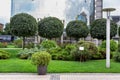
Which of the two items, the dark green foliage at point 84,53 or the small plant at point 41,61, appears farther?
the dark green foliage at point 84,53

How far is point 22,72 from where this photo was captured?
1342 centimetres

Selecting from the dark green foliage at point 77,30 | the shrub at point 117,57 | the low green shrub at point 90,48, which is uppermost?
the dark green foliage at point 77,30

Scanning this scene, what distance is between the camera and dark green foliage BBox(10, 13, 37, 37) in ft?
79.9

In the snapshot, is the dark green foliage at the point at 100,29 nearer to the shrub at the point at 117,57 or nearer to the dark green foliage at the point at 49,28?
the dark green foliage at the point at 49,28

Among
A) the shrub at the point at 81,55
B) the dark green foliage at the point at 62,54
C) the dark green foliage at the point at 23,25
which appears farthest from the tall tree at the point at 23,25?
the shrub at the point at 81,55

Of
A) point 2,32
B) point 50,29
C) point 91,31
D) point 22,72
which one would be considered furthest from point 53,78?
point 2,32

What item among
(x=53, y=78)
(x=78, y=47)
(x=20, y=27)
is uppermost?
(x=20, y=27)

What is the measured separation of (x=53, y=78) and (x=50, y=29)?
55.0 ft

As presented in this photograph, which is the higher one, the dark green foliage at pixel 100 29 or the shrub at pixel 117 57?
the dark green foliage at pixel 100 29

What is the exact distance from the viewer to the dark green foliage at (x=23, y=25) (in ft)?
79.9

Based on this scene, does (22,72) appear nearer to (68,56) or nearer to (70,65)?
(70,65)

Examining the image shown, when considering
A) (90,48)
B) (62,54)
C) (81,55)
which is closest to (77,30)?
(62,54)

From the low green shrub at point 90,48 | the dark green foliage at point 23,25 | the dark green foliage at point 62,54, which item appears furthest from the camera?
the dark green foliage at point 23,25

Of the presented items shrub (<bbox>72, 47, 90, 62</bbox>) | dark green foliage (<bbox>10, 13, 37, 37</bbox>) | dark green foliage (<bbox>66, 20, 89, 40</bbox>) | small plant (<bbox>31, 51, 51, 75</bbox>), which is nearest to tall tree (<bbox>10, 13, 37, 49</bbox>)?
dark green foliage (<bbox>10, 13, 37, 37</bbox>)
